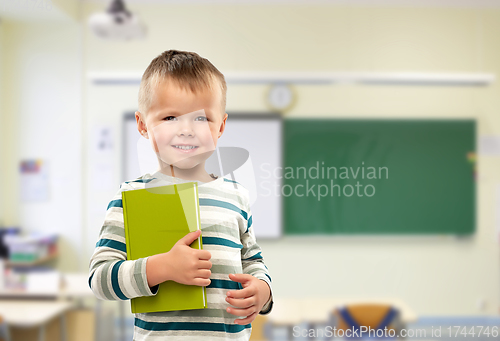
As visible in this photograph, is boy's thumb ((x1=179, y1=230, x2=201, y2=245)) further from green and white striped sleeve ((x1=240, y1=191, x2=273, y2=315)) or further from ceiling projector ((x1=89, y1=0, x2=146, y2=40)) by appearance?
ceiling projector ((x1=89, y1=0, x2=146, y2=40))

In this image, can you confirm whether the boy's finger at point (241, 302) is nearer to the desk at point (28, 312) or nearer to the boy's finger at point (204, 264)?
the boy's finger at point (204, 264)

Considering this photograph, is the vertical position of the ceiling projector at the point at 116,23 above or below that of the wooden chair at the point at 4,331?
above

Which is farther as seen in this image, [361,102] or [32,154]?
[361,102]

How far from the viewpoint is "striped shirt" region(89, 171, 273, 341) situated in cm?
34

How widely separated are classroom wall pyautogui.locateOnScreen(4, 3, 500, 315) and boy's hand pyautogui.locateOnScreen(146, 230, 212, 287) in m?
1.61

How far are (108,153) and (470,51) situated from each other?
6.64ft

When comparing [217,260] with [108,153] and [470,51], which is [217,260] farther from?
[470,51]

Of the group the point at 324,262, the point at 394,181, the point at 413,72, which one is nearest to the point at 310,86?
the point at 413,72

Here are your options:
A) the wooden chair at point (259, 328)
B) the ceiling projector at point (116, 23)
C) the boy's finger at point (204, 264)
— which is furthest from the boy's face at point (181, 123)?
the ceiling projector at point (116, 23)

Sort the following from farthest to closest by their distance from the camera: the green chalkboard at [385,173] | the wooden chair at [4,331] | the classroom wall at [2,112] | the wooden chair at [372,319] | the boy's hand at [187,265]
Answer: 1. the green chalkboard at [385,173]
2. the classroom wall at [2,112]
3. the wooden chair at [4,331]
4. the wooden chair at [372,319]
5. the boy's hand at [187,265]

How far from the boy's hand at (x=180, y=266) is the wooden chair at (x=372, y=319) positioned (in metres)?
1.17

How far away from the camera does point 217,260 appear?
1.24 feet

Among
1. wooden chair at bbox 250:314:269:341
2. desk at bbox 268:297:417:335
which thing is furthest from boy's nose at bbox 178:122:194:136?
wooden chair at bbox 250:314:269:341

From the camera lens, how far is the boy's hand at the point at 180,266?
12.9 inches
